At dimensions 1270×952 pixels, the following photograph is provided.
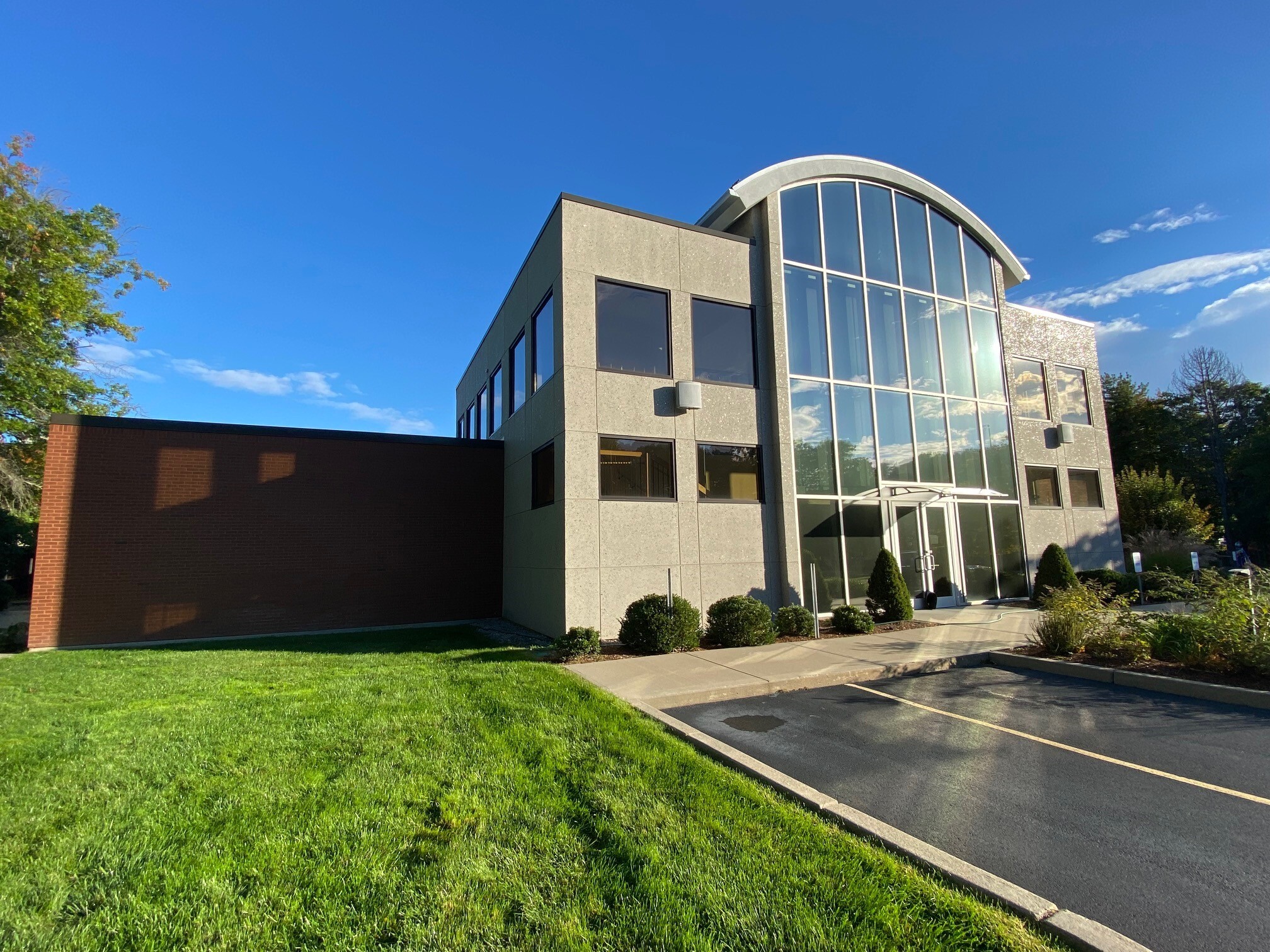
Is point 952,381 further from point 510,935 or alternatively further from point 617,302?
point 510,935

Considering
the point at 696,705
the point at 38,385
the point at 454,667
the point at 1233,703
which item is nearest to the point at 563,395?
the point at 454,667

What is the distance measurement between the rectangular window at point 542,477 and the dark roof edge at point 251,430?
2.90 meters

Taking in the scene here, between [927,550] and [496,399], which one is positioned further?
[496,399]

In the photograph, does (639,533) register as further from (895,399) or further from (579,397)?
(895,399)

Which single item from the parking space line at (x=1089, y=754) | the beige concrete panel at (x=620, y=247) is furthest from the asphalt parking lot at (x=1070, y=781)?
the beige concrete panel at (x=620, y=247)

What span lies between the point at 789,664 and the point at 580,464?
189 inches

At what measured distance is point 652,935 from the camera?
2.51 meters

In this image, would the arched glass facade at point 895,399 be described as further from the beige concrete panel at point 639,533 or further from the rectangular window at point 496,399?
the rectangular window at point 496,399

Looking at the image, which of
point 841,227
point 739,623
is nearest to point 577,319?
point 739,623

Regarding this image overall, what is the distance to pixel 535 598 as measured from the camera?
476 inches

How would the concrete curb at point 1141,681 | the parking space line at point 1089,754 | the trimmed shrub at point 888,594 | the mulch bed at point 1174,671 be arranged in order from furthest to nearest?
the trimmed shrub at point 888,594 < the mulch bed at point 1174,671 < the concrete curb at point 1141,681 < the parking space line at point 1089,754

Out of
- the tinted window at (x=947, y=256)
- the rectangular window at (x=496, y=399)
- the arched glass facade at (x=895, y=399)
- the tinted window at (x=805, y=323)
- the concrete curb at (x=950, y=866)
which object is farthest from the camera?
the rectangular window at (x=496, y=399)

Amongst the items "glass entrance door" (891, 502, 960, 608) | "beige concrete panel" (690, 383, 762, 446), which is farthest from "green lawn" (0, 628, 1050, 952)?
"glass entrance door" (891, 502, 960, 608)

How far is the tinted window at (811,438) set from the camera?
1282 centimetres
